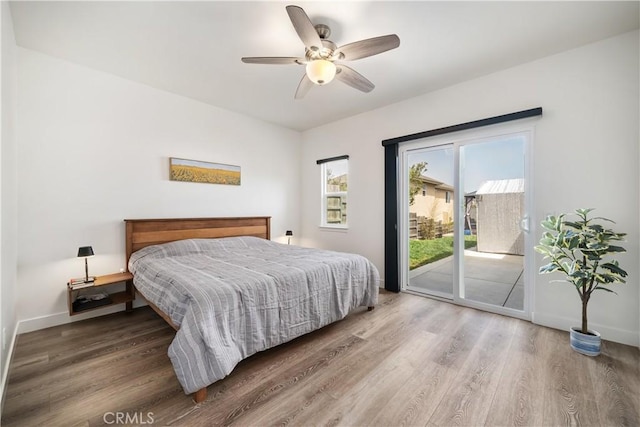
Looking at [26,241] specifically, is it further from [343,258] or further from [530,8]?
[530,8]

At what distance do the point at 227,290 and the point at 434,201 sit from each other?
2966 millimetres

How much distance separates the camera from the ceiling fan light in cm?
208

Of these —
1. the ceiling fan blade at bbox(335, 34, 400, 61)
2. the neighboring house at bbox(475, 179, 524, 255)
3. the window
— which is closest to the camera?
the ceiling fan blade at bbox(335, 34, 400, 61)

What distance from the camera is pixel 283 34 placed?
7.54ft

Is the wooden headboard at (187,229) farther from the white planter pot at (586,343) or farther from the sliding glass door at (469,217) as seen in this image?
the white planter pot at (586,343)

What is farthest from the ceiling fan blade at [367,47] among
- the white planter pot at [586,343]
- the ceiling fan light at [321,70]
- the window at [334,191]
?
the white planter pot at [586,343]

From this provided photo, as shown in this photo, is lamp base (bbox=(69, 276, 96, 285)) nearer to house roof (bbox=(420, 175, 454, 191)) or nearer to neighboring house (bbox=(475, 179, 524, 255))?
house roof (bbox=(420, 175, 454, 191))

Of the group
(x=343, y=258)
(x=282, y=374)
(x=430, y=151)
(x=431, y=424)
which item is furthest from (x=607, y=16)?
(x=282, y=374)

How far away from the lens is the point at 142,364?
2041 mm

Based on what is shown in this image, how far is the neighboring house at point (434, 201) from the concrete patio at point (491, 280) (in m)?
0.56

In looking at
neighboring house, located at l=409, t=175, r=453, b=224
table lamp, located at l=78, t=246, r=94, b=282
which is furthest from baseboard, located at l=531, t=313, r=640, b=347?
table lamp, located at l=78, t=246, r=94, b=282

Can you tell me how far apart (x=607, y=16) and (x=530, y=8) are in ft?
2.31

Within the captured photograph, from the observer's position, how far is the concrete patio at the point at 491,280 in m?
3.06

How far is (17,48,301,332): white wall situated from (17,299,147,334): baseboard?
10 millimetres
